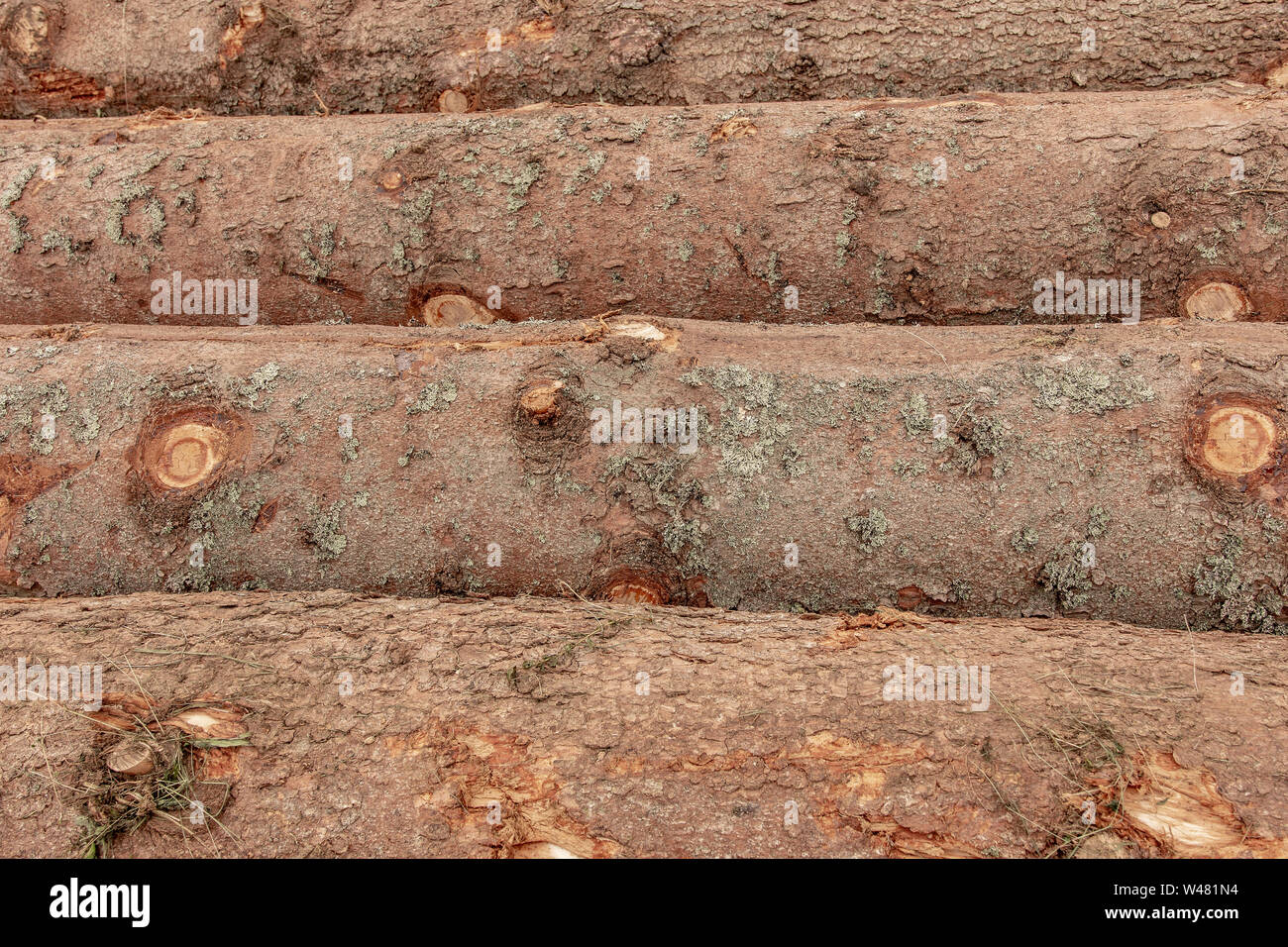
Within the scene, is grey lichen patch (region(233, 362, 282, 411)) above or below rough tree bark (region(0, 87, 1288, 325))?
below

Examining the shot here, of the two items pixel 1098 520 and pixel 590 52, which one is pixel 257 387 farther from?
pixel 1098 520

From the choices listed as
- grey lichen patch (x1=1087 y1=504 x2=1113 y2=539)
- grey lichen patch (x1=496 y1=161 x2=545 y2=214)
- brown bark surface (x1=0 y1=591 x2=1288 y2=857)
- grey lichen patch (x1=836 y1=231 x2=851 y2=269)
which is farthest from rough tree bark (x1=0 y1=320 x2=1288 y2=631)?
grey lichen patch (x1=496 y1=161 x2=545 y2=214)

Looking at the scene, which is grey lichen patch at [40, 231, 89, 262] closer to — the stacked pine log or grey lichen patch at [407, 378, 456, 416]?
the stacked pine log

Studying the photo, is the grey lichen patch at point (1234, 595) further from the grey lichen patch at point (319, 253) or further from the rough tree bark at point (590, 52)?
the grey lichen patch at point (319, 253)

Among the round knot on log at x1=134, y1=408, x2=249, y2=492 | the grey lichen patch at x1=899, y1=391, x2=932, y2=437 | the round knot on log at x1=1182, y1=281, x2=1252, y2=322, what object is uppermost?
the round knot on log at x1=1182, y1=281, x2=1252, y2=322

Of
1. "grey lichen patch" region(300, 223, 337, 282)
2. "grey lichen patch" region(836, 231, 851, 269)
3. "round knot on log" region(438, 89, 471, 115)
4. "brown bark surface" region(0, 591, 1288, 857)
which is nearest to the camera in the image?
"brown bark surface" region(0, 591, 1288, 857)

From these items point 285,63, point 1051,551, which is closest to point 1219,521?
point 1051,551

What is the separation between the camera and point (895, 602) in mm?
2176

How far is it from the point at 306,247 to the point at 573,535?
56.2 inches

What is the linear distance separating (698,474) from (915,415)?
1.92 feet

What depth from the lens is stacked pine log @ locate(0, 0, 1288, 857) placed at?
1.62 metres

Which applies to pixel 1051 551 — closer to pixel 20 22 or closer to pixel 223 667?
pixel 223 667

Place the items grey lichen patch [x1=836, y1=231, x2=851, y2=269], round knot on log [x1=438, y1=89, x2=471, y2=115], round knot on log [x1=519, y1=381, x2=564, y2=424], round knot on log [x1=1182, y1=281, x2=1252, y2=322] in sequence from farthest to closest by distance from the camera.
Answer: round knot on log [x1=438, y1=89, x2=471, y2=115] → grey lichen patch [x1=836, y1=231, x2=851, y2=269] → round knot on log [x1=1182, y1=281, x2=1252, y2=322] → round knot on log [x1=519, y1=381, x2=564, y2=424]

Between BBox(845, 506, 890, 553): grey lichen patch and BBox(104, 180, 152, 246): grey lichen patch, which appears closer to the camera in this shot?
BBox(845, 506, 890, 553): grey lichen patch
